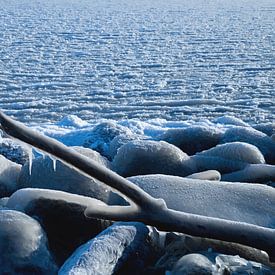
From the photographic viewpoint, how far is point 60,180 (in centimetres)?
238

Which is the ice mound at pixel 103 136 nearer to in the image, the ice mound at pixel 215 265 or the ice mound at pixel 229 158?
the ice mound at pixel 229 158

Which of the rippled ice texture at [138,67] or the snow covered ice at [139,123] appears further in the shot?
the rippled ice texture at [138,67]

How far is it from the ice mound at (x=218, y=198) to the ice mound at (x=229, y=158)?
56cm

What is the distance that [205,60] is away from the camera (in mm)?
7094

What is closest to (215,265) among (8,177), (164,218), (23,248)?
(164,218)

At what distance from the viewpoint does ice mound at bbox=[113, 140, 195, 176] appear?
2.65m

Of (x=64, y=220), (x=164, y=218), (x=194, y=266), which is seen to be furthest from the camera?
(x=64, y=220)

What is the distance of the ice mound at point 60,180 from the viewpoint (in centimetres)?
231

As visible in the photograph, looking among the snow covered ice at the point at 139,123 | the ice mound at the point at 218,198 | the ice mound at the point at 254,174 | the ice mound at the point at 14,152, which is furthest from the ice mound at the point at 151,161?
the ice mound at the point at 14,152

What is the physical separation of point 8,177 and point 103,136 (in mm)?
1029

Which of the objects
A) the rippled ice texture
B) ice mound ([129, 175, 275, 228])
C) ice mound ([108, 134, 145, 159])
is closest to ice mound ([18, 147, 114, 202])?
ice mound ([129, 175, 275, 228])

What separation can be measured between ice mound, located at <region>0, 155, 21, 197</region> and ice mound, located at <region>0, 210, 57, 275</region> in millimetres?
638

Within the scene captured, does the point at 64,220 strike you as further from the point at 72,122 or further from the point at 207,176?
the point at 72,122

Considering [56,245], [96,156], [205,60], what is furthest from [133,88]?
[56,245]
